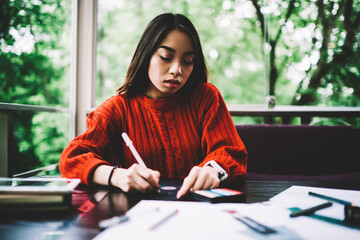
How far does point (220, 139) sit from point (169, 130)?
23 centimetres

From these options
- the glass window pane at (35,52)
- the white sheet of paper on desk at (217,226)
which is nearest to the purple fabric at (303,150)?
the white sheet of paper on desk at (217,226)

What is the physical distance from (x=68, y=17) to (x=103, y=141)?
185 cm

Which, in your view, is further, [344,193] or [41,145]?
[41,145]

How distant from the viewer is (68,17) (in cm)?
238

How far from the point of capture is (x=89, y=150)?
2.93 ft

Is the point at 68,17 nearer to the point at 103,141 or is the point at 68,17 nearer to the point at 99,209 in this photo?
the point at 103,141

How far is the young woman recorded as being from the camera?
0.93 metres

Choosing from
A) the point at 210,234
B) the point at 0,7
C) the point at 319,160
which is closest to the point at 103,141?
the point at 210,234

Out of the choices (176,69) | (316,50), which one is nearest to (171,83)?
(176,69)

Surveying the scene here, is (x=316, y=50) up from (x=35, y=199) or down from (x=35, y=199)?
up

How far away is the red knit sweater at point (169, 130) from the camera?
99 cm

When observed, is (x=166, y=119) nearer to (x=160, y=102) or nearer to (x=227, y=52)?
(x=160, y=102)

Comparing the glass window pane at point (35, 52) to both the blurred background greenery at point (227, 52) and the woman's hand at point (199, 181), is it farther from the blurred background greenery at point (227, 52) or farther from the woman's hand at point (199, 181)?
→ the woman's hand at point (199, 181)

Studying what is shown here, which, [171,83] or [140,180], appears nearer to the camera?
[140,180]
